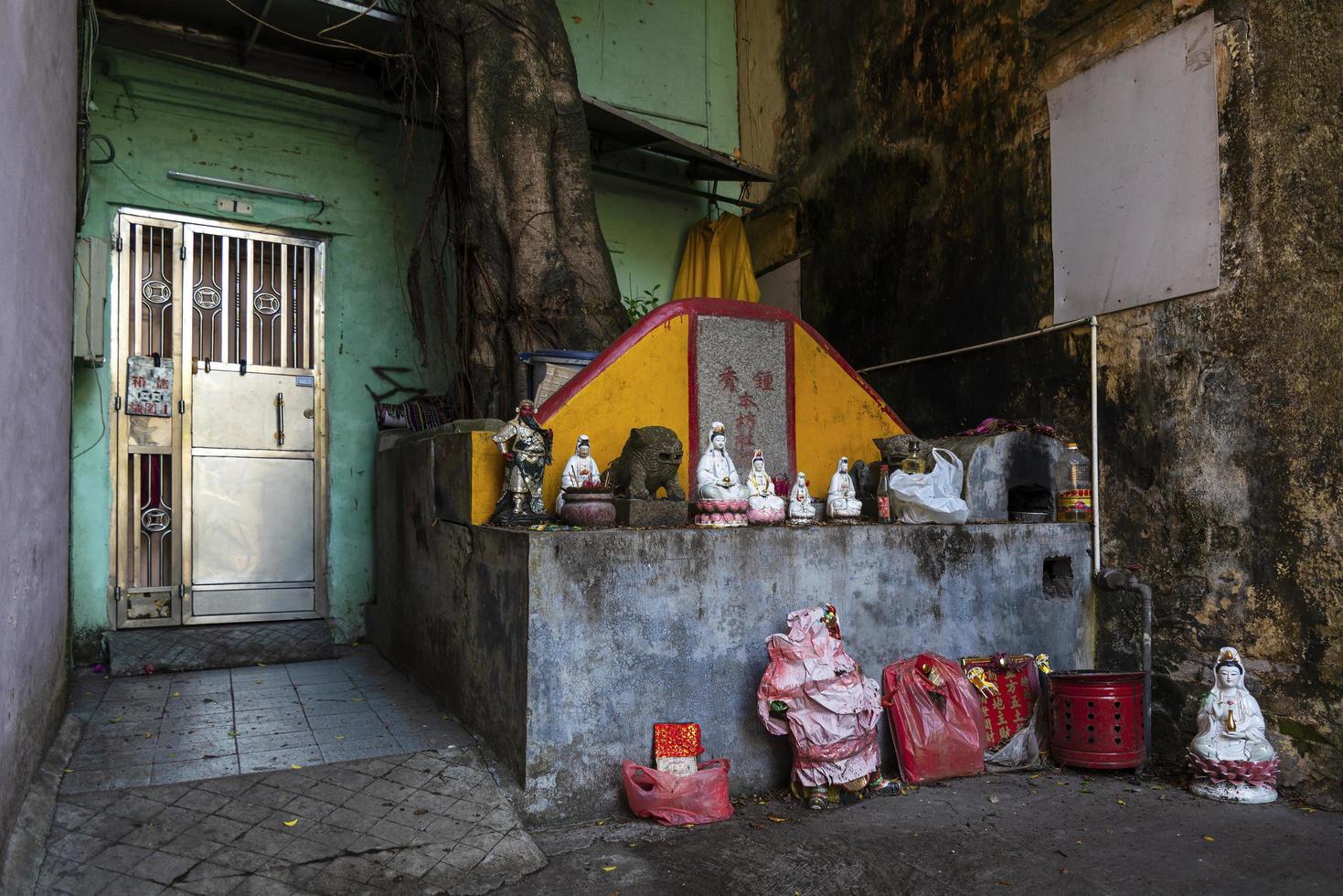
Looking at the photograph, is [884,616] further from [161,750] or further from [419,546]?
[161,750]

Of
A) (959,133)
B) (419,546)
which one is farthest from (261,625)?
(959,133)

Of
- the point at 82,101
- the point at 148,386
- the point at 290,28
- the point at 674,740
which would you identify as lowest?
the point at 674,740

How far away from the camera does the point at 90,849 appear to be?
134 inches

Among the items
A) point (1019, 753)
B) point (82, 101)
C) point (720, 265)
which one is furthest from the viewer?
point (720, 265)

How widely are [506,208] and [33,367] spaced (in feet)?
11.2

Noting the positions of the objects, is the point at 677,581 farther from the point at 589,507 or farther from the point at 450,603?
the point at 450,603

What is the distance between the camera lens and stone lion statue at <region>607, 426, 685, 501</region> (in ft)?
15.1

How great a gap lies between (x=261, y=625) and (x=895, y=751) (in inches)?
190

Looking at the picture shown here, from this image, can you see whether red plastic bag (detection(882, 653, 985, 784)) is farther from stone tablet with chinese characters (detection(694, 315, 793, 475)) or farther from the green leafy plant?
the green leafy plant

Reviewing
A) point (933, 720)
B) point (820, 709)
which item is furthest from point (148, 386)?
point (933, 720)

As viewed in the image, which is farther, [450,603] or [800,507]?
[450,603]

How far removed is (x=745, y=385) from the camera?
5523 millimetres

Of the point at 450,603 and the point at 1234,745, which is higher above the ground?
the point at 450,603

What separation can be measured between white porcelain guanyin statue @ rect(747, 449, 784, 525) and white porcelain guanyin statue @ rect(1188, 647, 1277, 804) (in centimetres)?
244
